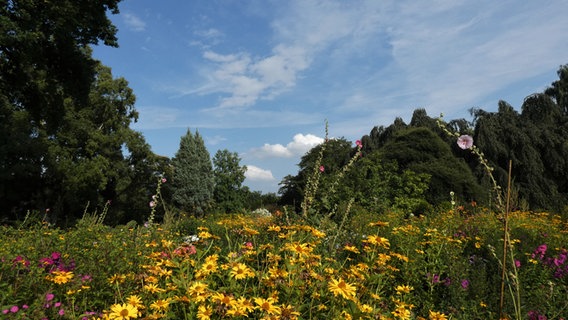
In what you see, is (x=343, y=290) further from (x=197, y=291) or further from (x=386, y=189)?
(x=386, y=189)

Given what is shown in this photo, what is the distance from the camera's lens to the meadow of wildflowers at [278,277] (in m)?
1.71

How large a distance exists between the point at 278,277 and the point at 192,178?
2609 cm

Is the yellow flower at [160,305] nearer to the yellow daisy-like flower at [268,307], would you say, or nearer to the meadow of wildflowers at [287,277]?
the meadow of wildflowers at [287,277]

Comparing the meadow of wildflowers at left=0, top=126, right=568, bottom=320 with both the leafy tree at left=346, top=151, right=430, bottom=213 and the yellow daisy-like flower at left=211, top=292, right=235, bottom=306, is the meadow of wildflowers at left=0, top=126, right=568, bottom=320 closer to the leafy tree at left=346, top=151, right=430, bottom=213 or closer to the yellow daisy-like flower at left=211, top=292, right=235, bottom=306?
the yellow daisy-like flower at left=211, top=292, right=235, bottom=306

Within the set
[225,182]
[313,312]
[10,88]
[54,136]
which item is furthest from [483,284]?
[225,182]

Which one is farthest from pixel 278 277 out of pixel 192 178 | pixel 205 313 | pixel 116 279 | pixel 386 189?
pixel 192 178

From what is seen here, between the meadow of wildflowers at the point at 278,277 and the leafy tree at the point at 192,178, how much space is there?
22116mm

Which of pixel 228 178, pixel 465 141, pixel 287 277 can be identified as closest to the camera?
pixel 287 277

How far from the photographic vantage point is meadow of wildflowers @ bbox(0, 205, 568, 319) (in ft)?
5.60

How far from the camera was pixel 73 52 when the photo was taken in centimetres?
1050

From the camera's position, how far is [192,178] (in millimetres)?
27016

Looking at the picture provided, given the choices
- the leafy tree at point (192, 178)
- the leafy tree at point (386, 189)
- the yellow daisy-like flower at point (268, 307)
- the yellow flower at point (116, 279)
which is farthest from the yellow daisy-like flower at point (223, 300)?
the leafy tree at point (192, 178)

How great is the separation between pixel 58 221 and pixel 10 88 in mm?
10536

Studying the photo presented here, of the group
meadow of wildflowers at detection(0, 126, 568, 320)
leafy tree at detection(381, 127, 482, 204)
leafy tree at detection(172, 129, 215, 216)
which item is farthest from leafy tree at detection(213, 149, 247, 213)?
meadow of wildflowers at detection(0, 126, 568, 320)
